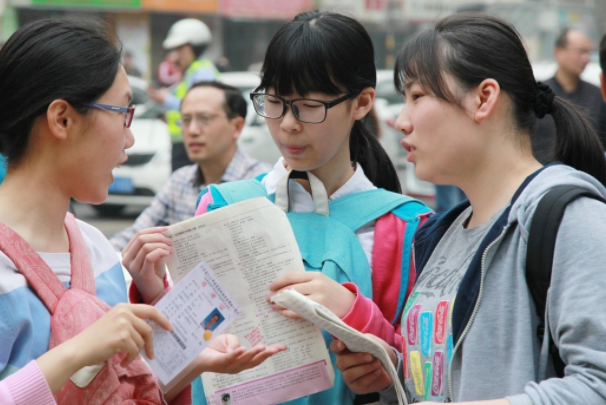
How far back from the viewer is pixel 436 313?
6.62 ft

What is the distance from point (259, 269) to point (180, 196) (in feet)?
9.91

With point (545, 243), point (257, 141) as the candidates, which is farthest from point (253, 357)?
point (257, 141)

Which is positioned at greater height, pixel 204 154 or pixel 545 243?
pixel 545 243

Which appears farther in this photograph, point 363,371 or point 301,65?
point 301,65

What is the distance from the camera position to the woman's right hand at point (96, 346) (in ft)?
5.65

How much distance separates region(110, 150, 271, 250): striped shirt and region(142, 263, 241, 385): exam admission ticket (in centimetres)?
291

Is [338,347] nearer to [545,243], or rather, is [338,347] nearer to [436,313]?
[436,313]

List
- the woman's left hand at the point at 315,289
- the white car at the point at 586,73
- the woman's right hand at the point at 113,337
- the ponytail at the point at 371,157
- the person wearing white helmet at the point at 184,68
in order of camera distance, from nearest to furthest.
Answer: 1. the woman's right hand at the point at 113,337
2. the woman's left hand at the point at 315,289
3. the ponytail at the point at 371,157
4. the person wearing white helmet at the point at 184,68
5. the white car at the point at 586,73

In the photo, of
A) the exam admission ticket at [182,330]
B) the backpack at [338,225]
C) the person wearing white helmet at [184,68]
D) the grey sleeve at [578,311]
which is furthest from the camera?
the person wearing white helmet at [184,68]

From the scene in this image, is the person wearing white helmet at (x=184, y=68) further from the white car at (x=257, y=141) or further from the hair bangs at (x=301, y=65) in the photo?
the hair bangs at (x=301, y=65)

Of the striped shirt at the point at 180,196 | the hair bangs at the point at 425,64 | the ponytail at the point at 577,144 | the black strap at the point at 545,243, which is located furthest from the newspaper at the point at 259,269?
the striped shirt at the point at 180,196

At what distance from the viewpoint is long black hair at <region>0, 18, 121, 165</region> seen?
1.95 m

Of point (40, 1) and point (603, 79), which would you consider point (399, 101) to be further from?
point (40, 1)

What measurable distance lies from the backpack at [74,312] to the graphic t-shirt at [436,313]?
2.26 feet
